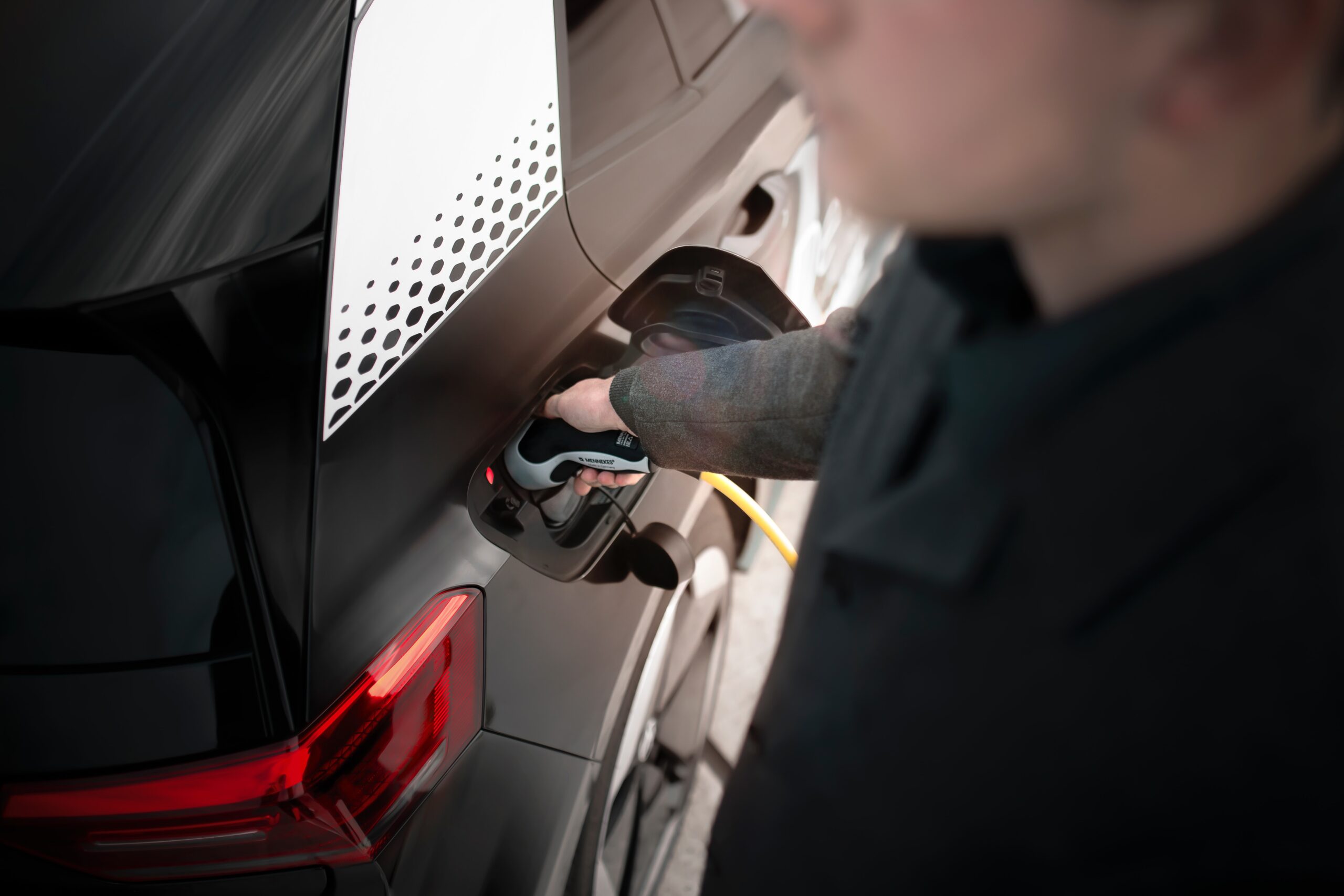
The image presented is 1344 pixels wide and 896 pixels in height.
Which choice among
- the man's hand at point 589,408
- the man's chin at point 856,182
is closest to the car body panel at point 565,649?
the man's hand at point 589,408

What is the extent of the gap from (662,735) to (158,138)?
53.2 inches

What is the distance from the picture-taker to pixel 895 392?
0.59 m

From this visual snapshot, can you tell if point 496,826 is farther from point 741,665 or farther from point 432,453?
point 741,665

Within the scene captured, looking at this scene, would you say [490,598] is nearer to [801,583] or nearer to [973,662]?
[801,583]

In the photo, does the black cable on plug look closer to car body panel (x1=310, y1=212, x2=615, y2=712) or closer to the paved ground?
car body panel (x1=310, y1=212, x2=615, y2=712)

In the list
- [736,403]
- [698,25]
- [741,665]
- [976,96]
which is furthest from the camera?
[741,665]

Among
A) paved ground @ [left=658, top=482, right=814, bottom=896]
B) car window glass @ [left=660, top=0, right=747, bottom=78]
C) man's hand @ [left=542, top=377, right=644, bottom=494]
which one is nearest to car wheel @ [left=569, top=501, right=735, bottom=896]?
paved ground @ [left=658, top=482, right=814, bottom=896]

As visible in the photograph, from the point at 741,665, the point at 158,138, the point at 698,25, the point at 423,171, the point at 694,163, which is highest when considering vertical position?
the point at 158,138

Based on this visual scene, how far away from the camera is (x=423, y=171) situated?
796 millimetres

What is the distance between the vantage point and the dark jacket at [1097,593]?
1.23 ft

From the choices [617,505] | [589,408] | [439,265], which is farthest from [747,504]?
[439,265]

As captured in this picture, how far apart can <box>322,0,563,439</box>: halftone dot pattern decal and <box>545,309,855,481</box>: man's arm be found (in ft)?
0.83

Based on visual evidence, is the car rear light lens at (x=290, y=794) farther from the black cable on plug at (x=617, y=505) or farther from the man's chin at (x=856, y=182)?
the man's chin at (x=856, y=182)

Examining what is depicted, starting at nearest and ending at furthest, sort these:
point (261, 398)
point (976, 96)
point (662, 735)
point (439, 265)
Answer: point (976, 96), point (261, 398), point (439, 265), point (662, 735)
